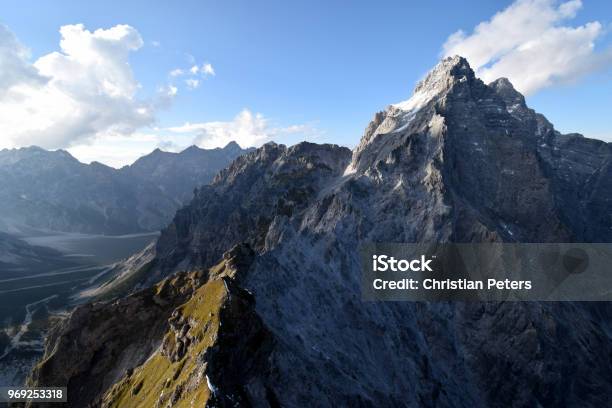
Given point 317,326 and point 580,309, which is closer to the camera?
point 317,326

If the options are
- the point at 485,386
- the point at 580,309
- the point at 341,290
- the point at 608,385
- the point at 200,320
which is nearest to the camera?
the point at 200,320

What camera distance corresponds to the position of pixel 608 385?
15162cm

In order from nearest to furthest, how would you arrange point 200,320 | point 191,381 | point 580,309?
point 191,381 → point 200,320 → point 580,309

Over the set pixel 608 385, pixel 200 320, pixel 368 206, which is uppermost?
pixel 368 206

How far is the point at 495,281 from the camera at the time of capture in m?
164

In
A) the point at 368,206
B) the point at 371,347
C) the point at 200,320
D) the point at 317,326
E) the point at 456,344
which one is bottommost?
the point at 456,344

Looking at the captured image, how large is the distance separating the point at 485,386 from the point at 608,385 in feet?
147

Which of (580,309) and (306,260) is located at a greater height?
(306,260)

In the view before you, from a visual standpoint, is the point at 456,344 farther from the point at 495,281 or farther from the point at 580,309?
the point at 580,309

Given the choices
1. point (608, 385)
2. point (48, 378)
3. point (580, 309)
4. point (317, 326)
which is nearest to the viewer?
point (48, 378)

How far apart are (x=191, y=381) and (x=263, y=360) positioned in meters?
15.4

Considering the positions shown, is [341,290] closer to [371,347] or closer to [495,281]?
[371,347]

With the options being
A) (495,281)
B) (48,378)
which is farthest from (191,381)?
(495,281)

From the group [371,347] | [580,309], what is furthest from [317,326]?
[580,309]
